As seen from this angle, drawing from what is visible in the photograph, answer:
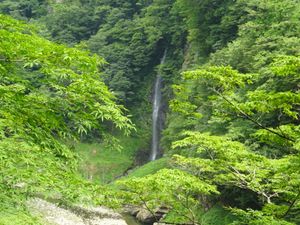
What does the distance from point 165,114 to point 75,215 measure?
2463 cm

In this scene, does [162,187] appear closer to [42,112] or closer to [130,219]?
[42,112]

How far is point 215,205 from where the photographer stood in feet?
76.5

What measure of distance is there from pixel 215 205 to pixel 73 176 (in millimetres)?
18736

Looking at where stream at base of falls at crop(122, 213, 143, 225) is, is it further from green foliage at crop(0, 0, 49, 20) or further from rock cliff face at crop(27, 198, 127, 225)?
green foliage at crop(0, 0, 49, 20)

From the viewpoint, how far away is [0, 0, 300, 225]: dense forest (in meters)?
5.78

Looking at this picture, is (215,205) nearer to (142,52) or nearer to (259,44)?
(259,44)

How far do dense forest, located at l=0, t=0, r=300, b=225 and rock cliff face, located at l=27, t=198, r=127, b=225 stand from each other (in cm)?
173

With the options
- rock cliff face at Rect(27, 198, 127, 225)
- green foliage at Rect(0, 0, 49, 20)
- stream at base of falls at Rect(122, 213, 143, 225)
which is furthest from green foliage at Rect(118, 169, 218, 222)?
green foliage at Rect(0, 0, 49, 20)

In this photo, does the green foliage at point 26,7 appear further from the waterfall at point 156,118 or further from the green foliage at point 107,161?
the green foliage at point 107,161

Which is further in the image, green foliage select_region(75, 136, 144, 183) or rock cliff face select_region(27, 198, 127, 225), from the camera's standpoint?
green foliage select_region(75, 136, 144, 183)

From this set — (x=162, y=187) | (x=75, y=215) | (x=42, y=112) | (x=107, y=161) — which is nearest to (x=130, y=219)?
(x=75, y=215)

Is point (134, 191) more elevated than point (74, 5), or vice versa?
point (74, 5)

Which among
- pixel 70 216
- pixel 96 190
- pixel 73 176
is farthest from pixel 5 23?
pixel 70 216

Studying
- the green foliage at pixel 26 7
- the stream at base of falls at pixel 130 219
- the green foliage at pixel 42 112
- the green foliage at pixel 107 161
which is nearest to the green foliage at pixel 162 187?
the green foliage at pixel 42 112
